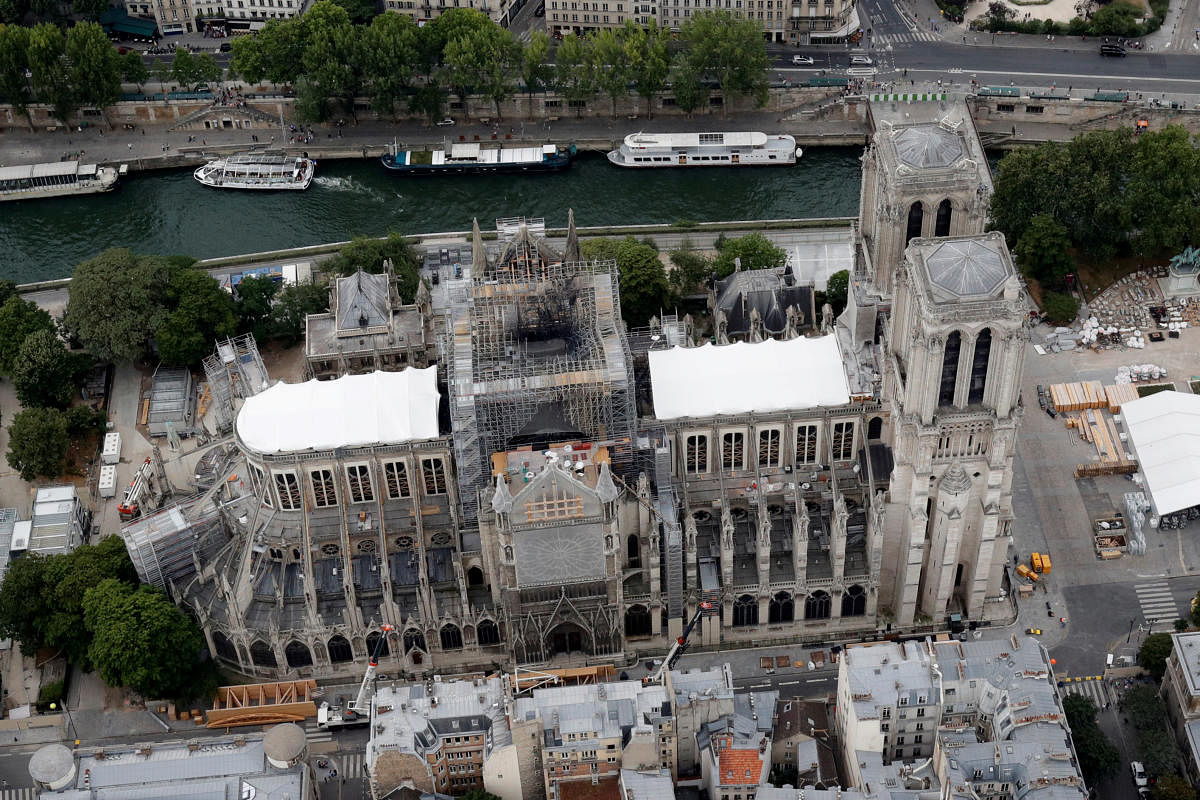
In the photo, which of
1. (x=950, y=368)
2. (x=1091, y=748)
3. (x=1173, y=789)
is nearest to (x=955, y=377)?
(x=950, y=368)

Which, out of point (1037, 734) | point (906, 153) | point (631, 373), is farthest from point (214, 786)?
point (906, 153)

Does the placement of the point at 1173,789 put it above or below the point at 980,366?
below

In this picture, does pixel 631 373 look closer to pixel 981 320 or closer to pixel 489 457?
pixel 489 457

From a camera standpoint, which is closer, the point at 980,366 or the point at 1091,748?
the point at 980,366

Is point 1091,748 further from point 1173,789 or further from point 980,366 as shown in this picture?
point 980,366

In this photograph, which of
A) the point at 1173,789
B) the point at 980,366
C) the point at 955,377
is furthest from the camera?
the point at 955,377

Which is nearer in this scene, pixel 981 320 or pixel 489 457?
pixel 981 320

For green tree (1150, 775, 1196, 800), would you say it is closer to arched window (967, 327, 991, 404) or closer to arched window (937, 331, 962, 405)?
arched window (967, 327, 991, 404)

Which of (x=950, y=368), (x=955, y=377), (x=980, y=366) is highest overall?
(x=980, y=366)
